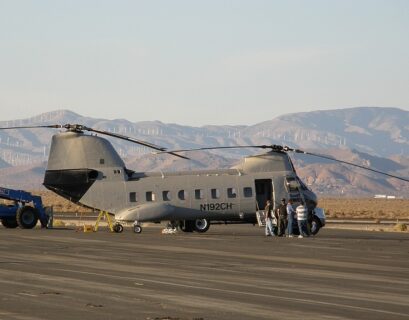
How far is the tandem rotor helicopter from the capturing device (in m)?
45.5

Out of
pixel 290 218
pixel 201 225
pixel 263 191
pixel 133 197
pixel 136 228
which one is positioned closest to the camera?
pixel 290 218

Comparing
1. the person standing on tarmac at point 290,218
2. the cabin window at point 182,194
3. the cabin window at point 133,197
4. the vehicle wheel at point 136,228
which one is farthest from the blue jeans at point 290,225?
the cabin window at point 133,197

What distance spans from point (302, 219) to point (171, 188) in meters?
5.68

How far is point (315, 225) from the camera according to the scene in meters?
46.3

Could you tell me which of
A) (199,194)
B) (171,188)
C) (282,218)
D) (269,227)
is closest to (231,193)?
(199,194)

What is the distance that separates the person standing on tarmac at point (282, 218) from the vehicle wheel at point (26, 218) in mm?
11736

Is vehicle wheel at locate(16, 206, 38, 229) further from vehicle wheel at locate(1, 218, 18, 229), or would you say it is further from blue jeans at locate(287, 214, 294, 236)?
blue jeans at locate(287, 214, 294, 236)

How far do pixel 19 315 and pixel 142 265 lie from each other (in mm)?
10776

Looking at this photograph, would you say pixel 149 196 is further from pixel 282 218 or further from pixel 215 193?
pixel 282 218

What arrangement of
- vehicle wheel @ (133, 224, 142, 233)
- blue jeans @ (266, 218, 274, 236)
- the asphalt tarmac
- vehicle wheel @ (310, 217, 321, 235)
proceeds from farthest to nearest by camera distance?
vehicle wheel @ (310, 217, 321, 235)
vehicle wheel @ (133, 224, 142, 233)
blue jeans @ (266, 218, 274, 236)
the asphalt tarmac

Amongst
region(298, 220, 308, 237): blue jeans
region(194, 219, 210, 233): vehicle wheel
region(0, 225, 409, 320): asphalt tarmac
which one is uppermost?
region(194, 219, 210, 233): vehicle wheel

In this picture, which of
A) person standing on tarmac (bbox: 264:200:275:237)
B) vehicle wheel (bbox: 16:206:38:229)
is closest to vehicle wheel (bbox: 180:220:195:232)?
person standing on tarmac (bbox: 264:200:275:237)

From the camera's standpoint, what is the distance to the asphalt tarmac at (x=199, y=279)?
1748cm

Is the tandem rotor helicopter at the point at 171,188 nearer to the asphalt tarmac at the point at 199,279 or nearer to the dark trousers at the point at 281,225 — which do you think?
the dark trousers at the point at 281,225
